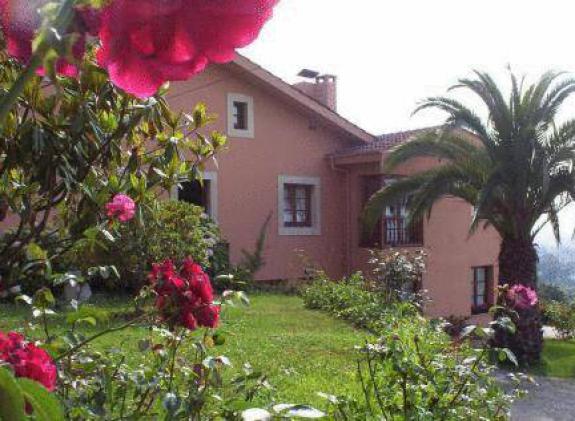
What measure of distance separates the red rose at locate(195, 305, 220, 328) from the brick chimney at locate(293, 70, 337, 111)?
64.2 ft

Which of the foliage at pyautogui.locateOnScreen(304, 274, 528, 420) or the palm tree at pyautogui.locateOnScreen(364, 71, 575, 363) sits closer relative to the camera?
the foliage at pyautogui.locateOnScreen(304, 274, 528, 420)

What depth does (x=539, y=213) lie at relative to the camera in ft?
42.2

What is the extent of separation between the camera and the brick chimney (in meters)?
21.3

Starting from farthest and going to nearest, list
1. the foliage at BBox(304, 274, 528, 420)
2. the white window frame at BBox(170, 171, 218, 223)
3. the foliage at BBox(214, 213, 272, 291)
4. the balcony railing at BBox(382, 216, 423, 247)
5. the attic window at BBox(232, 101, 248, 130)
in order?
1. the balcony railing at BBox(382, 216, 423, 247)
2. the attic window at BBox(232, 101, 248, 130)
3. the white window frame at BBox(170, 171, 218, 223)
4. the foliage at BBox(214, 213, 272, 291)
5. the foliage at BBox(304, 274, 528, 420)

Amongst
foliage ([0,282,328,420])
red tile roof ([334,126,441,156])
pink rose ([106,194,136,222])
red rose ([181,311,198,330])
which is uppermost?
red tile roof ([334,126,441,156])

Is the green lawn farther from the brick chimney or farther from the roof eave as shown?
the brick chimney

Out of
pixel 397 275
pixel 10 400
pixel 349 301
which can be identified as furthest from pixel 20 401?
pixel 397 275

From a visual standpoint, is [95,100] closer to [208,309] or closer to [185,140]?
[185,140]

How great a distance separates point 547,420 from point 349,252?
36.7ft

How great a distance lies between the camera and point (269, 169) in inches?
701

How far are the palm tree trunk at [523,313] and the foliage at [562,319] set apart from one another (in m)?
6.33

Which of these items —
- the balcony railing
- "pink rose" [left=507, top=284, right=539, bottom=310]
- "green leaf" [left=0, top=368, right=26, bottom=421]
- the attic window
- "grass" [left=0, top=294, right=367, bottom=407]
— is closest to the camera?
"green leaf" [left=0, top=368, right=26, bottom=421]

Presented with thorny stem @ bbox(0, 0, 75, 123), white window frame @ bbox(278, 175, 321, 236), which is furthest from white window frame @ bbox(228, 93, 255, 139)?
thorny stem @ bbox(0, 0, 75, 123)

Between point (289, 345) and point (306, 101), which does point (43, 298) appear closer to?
point (289, 345)
